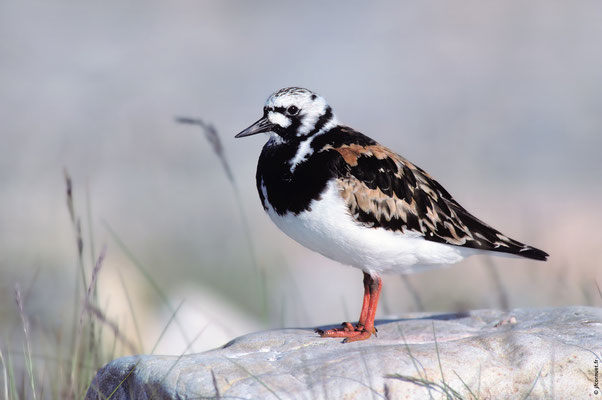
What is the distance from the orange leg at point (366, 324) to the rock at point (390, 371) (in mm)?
537

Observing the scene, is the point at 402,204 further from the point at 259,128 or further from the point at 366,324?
the point at 259,128

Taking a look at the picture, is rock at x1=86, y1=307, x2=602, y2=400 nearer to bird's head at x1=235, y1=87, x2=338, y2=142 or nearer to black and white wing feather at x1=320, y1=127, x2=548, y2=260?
black and white wing feather at x1=320, y1=127, x2=548, y2=260

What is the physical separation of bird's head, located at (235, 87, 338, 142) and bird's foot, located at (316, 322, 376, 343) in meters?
1.47

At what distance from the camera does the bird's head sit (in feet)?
21.6

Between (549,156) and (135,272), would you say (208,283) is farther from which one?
(549,156)

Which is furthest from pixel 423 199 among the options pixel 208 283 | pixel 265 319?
pixel 208 283

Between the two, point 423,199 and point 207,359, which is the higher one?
point 423,199

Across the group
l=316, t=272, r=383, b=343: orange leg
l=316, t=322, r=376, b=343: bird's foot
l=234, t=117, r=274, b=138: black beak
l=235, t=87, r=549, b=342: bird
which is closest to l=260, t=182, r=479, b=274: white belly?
l=235, t=87, r=549, b=342: bird

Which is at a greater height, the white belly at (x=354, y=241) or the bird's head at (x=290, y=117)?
the bird's head at (x=290, y=117)

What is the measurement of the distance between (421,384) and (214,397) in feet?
3.64

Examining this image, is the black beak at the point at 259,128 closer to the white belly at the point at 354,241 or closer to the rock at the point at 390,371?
the white belly at the point at 354,241

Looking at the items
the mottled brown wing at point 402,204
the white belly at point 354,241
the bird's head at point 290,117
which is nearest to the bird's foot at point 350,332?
the white belly at point 354,241

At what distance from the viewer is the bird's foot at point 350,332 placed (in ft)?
19.5

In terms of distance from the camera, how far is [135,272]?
1110 cm
